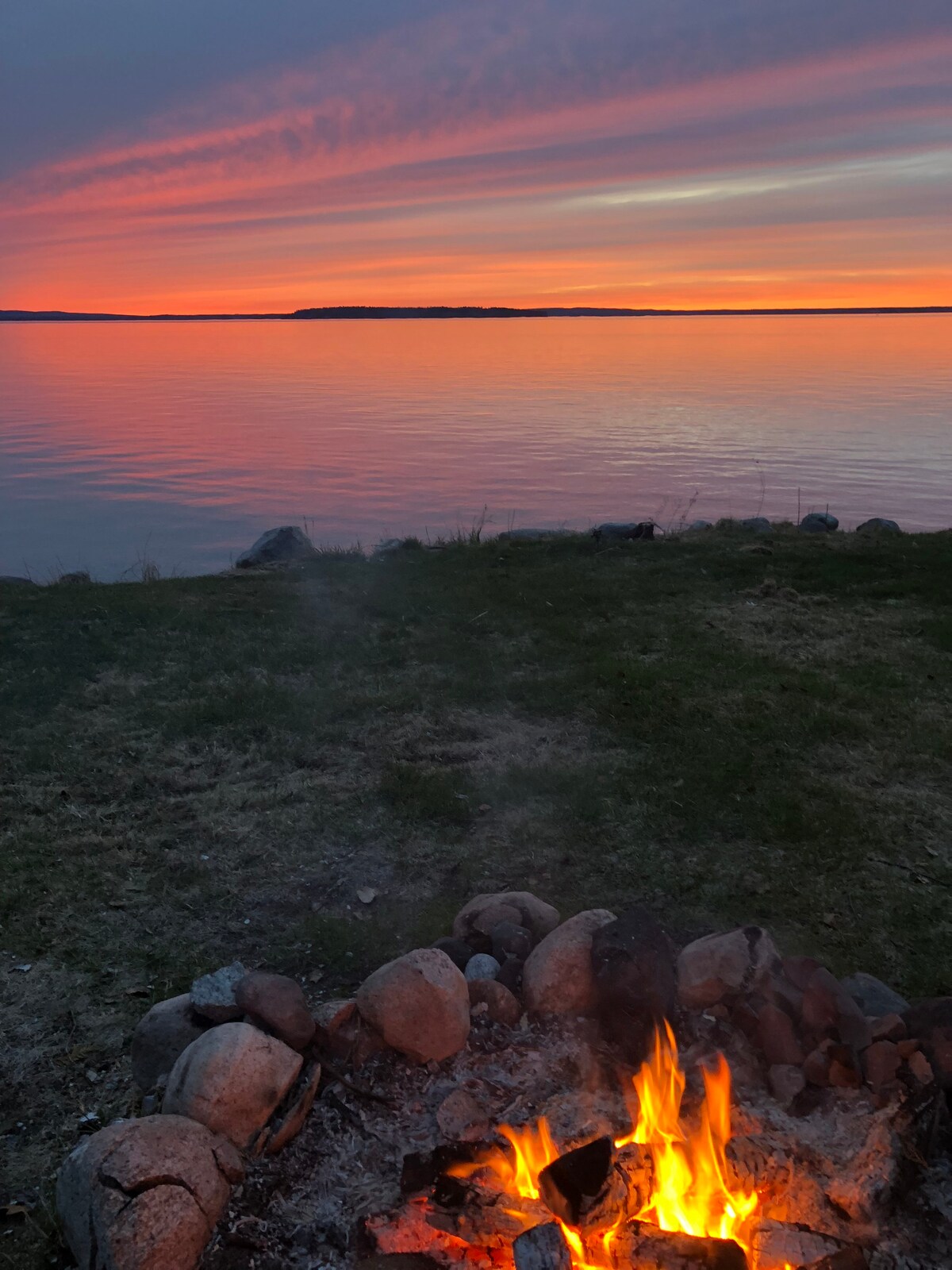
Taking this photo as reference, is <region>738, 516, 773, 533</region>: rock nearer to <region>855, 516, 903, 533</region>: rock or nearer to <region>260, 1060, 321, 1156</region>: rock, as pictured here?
<region>855, 516, 903, 533</region>: rock

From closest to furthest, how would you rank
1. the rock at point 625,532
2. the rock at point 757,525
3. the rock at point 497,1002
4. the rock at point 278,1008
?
the rock at point 278,1008 < the rock at point 497,1002 < the rock at point 625,532 < the rock at point 757,525

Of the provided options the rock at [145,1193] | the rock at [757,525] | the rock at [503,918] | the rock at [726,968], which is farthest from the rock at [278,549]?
the rock at [145,1193]

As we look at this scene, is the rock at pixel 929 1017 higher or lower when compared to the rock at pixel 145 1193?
higher

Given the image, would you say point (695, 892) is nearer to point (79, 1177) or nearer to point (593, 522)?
point (79, 1177)

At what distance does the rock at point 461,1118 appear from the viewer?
10.2 ft

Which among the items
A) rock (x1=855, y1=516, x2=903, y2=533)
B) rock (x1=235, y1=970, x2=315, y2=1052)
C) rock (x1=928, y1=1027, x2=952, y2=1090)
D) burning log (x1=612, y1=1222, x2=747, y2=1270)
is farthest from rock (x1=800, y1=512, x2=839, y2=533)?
burning log (x1=612, y1=1222, x2=747, y2=1270)

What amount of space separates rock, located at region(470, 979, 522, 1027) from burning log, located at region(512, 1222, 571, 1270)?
1131 millimetres

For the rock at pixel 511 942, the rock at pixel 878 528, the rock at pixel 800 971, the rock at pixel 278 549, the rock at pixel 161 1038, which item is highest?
the rock at pixel 878 528

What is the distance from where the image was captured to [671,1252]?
2578mm

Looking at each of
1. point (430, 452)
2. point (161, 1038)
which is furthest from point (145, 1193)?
point (430, 452)

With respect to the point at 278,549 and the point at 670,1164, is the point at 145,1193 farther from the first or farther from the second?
the point at 278,549

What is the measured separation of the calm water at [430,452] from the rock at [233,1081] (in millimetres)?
14134

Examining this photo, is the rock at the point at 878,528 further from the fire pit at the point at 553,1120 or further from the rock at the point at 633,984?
the rock at the point at 633,984

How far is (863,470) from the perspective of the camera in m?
25.5
